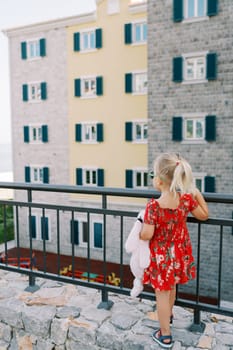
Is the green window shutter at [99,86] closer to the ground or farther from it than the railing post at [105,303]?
farther from it

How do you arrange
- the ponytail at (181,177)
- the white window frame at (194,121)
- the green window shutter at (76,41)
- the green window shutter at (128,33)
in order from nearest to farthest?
1. the ponytail at (181,177)
2. the white window frame at (194,121)
3. the green window shutter at (128,33)
4. the green window shutter at (76,41)

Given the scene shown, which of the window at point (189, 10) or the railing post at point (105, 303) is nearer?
the railing post at point (105, 303)

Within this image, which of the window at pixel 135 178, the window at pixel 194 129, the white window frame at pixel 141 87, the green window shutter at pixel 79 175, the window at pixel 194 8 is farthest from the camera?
the green window shutter at pixel 79 175

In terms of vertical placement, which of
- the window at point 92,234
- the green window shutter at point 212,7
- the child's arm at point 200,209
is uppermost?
the green window shutter at point 212,7

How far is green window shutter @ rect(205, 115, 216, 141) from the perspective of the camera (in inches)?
472

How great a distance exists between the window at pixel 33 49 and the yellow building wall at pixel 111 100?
1600 mm

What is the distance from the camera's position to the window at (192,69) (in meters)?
11.8

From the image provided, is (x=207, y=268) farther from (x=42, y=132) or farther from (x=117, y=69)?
(x=42, y=132)

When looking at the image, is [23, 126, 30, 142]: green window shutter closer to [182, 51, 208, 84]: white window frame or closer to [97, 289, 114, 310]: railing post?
[182, 51, 208, 84]: white window frame

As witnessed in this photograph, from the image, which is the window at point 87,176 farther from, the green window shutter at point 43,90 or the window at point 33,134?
the green window shutter at point 43,90

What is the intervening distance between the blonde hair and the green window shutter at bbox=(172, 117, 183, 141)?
418 inches

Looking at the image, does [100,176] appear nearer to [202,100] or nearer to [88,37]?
[202,100]

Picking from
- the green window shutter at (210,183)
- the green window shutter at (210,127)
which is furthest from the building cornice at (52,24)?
the green window shutter at (210,183)

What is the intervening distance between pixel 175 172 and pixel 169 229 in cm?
42
